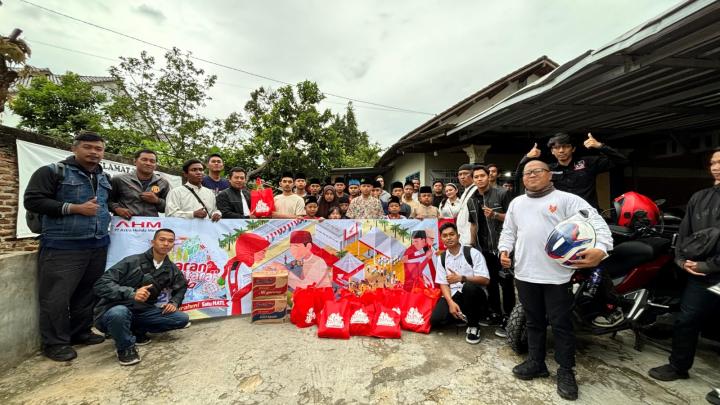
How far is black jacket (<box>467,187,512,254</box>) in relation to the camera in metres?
3.32

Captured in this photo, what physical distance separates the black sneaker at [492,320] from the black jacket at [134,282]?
3270mm

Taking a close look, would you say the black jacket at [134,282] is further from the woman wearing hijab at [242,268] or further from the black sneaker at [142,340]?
the woman wearing hijab at [242,268]

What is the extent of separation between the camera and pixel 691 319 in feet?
7.10

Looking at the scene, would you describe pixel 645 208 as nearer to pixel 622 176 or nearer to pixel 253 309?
pixel 253 309

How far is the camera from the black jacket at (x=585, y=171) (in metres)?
2.83

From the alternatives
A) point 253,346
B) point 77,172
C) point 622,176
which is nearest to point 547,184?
point 253,346

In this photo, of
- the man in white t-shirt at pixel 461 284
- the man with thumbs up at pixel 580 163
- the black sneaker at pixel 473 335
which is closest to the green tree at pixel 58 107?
the man in white t-shirt at pixel 461 284

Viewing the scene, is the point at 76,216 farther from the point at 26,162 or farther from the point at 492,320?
the point at 492,320

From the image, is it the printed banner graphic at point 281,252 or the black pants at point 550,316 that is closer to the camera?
the black pants at point 550,316

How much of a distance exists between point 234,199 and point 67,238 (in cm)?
162

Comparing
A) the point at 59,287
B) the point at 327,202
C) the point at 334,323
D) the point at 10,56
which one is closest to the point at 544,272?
the point at 334,323

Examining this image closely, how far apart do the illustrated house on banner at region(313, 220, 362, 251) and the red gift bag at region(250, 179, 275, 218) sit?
0.79m

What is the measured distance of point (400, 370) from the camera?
2367mm

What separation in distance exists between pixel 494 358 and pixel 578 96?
3.39 metres
